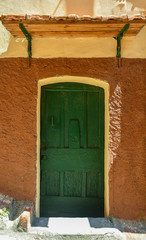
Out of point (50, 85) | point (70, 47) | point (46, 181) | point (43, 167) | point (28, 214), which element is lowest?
point (28, 214)

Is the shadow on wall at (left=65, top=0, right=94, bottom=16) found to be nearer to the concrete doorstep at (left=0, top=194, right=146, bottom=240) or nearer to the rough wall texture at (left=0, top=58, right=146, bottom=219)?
the rough wall texture at (left=0, top=58, right=146, bottom=219)

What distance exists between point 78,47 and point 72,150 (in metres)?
1.61

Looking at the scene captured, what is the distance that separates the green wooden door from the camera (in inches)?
136

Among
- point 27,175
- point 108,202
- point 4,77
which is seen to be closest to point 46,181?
point 27,175

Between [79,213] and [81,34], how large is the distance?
9.18 feet

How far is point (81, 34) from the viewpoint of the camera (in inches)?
116

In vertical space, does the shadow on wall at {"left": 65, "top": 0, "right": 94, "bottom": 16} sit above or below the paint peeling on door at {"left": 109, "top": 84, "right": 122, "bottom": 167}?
above

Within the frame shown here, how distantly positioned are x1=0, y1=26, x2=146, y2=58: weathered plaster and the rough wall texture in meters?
0.09

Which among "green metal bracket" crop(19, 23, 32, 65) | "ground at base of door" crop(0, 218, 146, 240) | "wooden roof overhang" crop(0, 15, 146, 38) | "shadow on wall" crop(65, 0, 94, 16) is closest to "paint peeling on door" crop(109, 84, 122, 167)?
"wooden roof overhang" crop(0, 15, 146, 38)

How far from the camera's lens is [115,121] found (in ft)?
9.97

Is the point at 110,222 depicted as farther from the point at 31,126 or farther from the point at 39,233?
the point at 31,126

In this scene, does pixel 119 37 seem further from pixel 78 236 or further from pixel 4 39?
pixel 78 236

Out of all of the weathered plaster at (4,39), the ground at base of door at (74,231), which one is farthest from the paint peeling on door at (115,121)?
the weathered plaster at (4,39)

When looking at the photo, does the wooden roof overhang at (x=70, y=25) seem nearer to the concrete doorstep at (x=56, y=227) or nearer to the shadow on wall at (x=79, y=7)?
the shadow on wall at (x=79, y=7)
